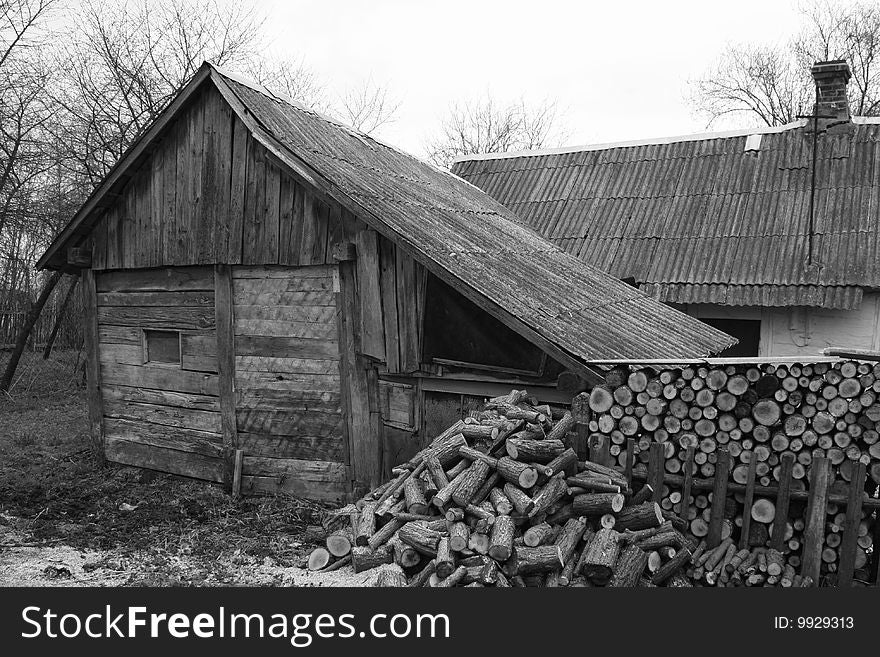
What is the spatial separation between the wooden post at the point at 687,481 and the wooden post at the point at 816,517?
881mm

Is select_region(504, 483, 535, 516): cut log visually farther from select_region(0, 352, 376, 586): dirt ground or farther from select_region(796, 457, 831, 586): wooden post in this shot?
select_region(796, 457, 831, 586): wooden post

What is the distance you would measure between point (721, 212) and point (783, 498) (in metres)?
8.21

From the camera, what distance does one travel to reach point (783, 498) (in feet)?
18.3

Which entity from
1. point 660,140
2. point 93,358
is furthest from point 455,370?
A: point 660,140

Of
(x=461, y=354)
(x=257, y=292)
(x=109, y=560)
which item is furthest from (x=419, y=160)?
(x=109, y=560)

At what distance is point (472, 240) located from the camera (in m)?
8.88

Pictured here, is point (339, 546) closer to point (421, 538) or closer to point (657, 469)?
point (421, 538)

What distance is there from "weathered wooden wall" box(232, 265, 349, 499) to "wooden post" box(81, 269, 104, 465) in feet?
9.02

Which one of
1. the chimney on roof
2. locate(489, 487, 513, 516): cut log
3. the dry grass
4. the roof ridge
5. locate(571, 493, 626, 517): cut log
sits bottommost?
the dry grass

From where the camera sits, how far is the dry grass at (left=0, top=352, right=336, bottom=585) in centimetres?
619

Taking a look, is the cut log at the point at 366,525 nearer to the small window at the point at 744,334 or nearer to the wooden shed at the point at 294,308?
the wooden shed at the point at 294,308

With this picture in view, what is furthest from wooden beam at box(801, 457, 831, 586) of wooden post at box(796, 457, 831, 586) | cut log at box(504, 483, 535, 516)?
cut log at box(504, 483, 535, 516)

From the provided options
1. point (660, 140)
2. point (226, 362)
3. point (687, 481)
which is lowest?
point (687, 481)

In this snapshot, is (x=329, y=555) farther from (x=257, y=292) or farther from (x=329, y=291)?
(x=257, y=292)
